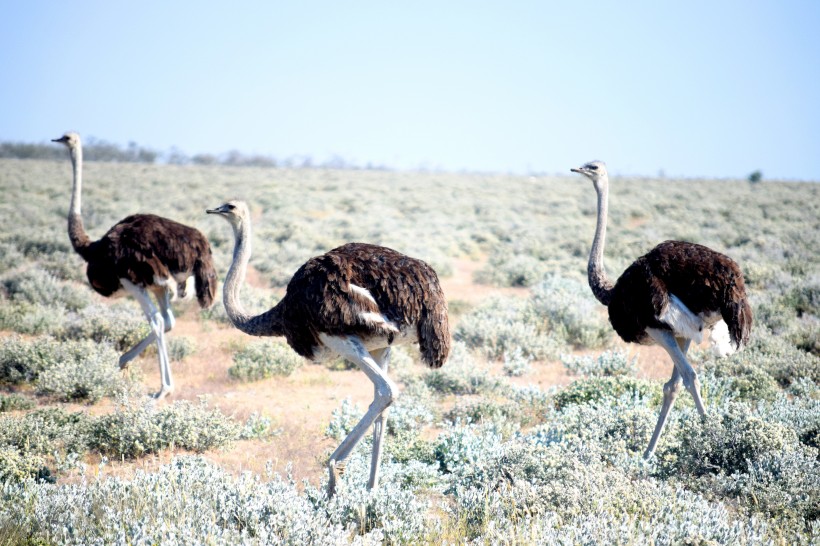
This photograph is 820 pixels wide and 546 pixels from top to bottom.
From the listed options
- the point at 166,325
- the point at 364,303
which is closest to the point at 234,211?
the point at 364,303

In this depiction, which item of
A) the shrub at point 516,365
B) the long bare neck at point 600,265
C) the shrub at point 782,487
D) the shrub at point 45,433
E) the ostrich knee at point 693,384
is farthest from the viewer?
the shrub at point 516,365

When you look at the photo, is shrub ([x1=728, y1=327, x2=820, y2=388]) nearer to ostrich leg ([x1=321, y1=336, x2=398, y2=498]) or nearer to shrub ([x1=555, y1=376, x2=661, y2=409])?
shrub ([x1=555, y1=376, x2=661, y2=409])

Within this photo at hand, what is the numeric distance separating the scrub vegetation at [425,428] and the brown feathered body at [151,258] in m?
0.89

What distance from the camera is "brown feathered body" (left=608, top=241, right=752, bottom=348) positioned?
427 cm

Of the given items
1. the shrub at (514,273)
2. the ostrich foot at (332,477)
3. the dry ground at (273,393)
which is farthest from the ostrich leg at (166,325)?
the shrub at (514,273)

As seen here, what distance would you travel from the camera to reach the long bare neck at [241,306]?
4.12 m

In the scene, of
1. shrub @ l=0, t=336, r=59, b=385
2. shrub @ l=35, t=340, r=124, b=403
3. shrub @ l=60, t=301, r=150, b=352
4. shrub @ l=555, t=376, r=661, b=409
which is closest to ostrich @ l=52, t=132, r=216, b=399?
shrub @ l=35, t=340, r=124, b=403


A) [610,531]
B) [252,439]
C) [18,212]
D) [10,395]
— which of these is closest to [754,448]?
[610,531]

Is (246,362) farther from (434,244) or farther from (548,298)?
(434,244)

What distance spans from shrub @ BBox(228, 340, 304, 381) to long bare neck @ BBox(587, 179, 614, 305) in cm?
349

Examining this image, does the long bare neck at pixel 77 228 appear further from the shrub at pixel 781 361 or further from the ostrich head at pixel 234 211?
the shrub at pixel 781 361

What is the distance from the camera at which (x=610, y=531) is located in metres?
2.98

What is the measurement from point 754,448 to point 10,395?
591 cm

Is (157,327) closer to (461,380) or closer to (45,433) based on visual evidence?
(45,433)
